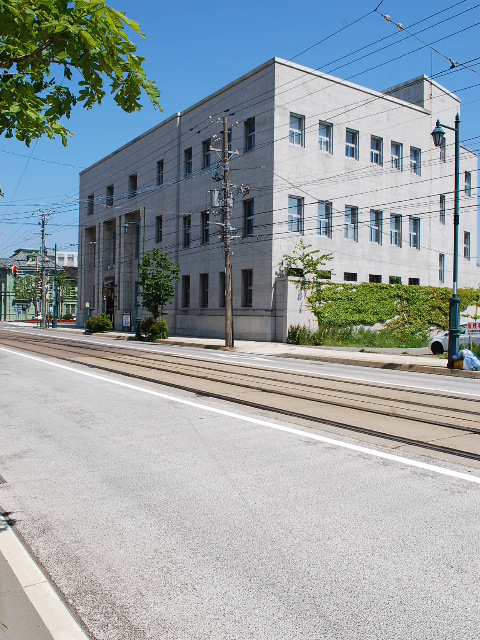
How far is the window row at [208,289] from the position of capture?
36.1 m

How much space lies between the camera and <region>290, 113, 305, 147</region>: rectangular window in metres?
35.1

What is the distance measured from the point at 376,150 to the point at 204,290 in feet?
48.7

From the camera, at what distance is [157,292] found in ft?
123

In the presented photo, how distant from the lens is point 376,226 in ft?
128

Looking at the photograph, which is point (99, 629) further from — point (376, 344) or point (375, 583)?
point (376, 344)

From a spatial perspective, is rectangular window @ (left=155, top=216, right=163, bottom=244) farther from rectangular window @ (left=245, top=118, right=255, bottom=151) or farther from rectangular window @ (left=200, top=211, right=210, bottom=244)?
rectangular window @ (left=245, top=118, right=255, bottom=151)

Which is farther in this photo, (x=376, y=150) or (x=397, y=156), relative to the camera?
(x=397, y=156)

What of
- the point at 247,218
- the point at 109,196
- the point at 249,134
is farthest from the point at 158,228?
the point at 249,134

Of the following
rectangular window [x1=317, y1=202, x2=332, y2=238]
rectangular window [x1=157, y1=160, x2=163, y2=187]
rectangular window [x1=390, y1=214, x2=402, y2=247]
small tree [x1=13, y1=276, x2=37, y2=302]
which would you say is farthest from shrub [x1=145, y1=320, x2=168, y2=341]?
small tree [x1=13, y1=276, x2=37, y2=302]

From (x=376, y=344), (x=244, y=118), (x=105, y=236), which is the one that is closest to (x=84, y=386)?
→ (x=376, y=344)

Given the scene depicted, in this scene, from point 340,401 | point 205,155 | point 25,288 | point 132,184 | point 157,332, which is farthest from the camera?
point 25,288

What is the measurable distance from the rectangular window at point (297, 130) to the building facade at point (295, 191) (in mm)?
60

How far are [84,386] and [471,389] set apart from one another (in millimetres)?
8977

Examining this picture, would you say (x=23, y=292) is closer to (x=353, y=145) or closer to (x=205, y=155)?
(x=205, y=155)
